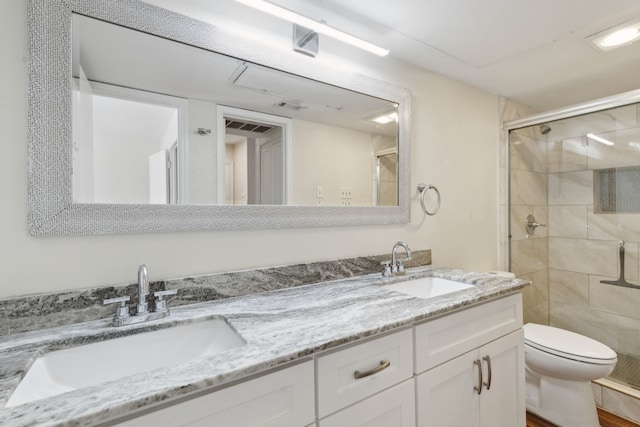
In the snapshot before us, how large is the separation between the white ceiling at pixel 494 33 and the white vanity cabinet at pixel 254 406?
1.28 metres

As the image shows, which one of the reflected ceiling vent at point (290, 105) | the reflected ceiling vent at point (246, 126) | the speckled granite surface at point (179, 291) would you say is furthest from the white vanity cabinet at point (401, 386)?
the reflected ceiling vent at point (290, 105)

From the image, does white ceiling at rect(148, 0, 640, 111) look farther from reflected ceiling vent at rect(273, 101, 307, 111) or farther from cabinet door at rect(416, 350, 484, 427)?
cabinet door at rect(416, 350, 484, 427)

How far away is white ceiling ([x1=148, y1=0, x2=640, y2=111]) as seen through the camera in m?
1.33

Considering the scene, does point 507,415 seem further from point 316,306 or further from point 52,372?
point 52,372

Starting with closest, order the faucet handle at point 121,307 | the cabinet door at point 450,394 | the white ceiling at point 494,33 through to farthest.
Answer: the faucet handle at point 121,307 < the cabinet door at point 450,394 < the white ceiling at point 494,33

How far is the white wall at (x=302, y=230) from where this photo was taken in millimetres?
878

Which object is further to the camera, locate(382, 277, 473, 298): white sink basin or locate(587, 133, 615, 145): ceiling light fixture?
locate(587, 133, 615, 145): ceiling light fixture

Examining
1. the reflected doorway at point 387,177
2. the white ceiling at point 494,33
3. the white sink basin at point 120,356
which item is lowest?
the white sink basin at point 120,356

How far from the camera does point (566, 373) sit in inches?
65.1

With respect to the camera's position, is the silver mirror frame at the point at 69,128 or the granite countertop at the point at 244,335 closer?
the granite countertop at the point at 244,335

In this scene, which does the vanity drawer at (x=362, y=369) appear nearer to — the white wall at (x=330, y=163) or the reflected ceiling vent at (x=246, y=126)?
the white wall at (x=330, y=163)

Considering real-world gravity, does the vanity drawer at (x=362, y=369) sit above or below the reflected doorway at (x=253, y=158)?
below

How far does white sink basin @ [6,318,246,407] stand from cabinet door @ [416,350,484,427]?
66cm

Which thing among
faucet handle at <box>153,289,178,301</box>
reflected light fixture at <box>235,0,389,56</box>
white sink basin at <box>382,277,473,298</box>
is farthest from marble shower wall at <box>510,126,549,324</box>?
faucet handle at <box>153,289,178,301</box>
